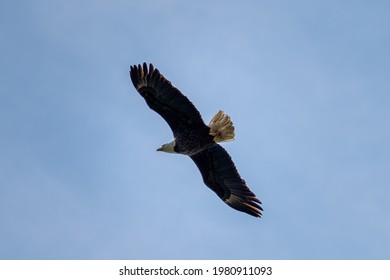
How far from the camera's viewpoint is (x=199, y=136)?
1742 centimetres

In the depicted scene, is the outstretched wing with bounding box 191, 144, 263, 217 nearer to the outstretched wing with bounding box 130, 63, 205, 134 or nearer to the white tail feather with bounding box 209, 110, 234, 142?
the white tail feather with bounding box 209, 110, 234, 142

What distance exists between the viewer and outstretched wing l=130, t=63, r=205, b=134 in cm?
1688

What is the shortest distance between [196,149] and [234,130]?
0.94 metres

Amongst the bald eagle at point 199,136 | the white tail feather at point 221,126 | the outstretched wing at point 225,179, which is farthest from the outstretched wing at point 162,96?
the outstretched wing at point 225,179

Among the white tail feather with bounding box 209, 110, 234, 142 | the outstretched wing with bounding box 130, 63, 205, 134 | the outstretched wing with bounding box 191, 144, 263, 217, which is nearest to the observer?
the outstretched wing with bounding box 130, 63, 205, 134

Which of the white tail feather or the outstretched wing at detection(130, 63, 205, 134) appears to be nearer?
the outstretched wing at detection(130, 63, 205, 134)

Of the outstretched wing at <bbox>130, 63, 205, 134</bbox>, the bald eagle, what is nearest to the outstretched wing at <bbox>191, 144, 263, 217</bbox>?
the bald eagle

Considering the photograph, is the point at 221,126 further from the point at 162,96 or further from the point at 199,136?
the point at 162,96

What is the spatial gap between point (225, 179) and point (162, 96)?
2482 millimetres

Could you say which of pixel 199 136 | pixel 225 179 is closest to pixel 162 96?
pixel 199 136

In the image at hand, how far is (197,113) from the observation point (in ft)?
55.8
